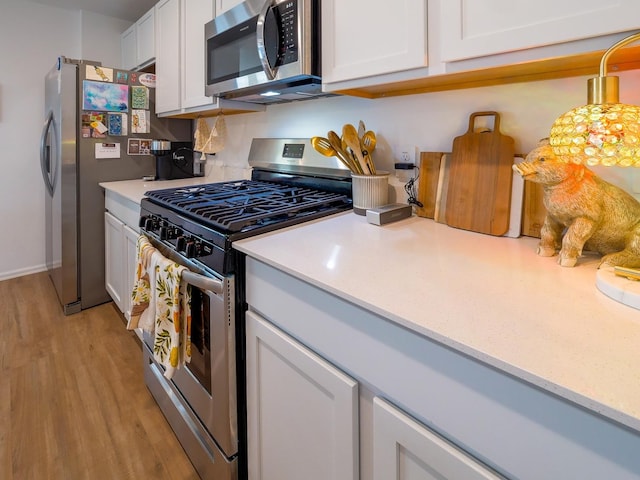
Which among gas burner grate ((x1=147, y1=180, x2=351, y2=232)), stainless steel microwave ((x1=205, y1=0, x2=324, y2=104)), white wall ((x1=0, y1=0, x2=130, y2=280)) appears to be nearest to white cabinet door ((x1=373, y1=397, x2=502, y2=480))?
gas burner grate ((x1=147, y1=180, x2=351, y2=232))

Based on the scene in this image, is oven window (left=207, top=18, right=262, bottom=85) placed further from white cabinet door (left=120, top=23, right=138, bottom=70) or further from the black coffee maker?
white cabinet door (left=120, top=23, right=138, bottom=70)

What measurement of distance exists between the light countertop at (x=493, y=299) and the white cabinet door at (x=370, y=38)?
51 cm

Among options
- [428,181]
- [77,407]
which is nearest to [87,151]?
[77,407]

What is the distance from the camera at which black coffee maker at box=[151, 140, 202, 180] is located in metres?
2.58

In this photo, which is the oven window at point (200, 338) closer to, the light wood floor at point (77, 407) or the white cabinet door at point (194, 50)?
the light wood floor at point (77, 407)

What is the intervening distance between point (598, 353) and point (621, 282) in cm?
27

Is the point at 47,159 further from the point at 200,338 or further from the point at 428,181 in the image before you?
the point at 428,181

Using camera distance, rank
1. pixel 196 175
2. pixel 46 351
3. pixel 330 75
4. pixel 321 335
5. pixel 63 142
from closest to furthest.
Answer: pixel 321 335 < pixel 330 75 < pixel 46 351 < pixel 63 142 < pixel 196 175

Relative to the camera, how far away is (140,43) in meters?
2.77

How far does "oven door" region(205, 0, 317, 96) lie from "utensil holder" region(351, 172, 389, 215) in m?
0.43

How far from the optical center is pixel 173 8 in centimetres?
222

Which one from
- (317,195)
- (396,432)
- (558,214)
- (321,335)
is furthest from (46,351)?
(558,214)

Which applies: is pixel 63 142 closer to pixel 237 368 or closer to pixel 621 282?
pixel 237 368

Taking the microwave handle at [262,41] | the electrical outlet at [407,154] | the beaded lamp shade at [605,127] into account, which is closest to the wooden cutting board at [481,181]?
the electrical outlet at [407,154]
